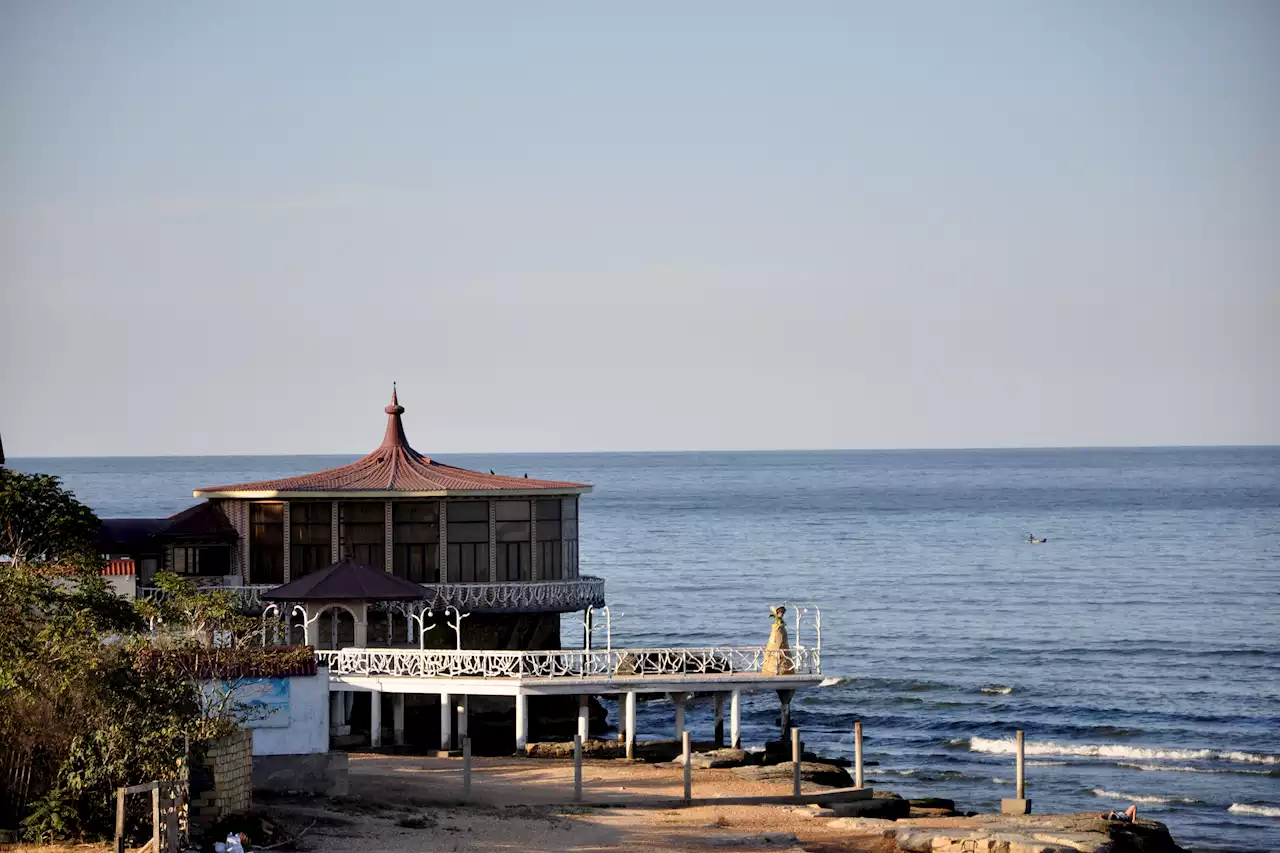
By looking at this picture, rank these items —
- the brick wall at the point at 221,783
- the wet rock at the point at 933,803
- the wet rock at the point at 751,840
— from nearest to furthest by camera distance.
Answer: the brick wall at the point at 221,783
the wet rock at the point at 751,840
the wet rock at the point at 933,803

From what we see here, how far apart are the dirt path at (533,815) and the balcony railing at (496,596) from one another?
24.7ft

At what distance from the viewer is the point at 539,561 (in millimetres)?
51125

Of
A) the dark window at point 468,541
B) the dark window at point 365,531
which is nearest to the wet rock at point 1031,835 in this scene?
the dark window at point 468,541

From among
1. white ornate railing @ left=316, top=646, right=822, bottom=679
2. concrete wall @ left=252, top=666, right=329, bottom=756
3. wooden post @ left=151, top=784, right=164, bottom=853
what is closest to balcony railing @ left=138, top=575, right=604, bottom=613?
white ornate railing @ left=316, top=646, right=822, bottom=679

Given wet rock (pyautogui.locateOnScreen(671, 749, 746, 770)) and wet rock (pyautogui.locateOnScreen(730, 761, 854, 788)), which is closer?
wet rock (pyautogui.locateOnScreen(730, 761, 854, 788))

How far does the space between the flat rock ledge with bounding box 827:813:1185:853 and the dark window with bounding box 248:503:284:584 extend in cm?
1857

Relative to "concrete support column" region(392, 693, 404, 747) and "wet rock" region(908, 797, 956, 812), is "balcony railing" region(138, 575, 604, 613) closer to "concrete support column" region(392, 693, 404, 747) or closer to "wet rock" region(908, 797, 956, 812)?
"concrete support column" region(392, 693, 404, 747)

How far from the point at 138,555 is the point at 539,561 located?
10340mm

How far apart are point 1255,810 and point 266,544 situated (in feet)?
81.8

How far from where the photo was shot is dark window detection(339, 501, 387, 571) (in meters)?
50.1

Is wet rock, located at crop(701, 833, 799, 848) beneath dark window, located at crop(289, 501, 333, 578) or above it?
beneath

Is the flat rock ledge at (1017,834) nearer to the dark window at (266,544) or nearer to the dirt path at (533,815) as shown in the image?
the dirt path at (533,815)

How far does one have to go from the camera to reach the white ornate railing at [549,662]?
146 ft

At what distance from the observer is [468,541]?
50.4 meters
